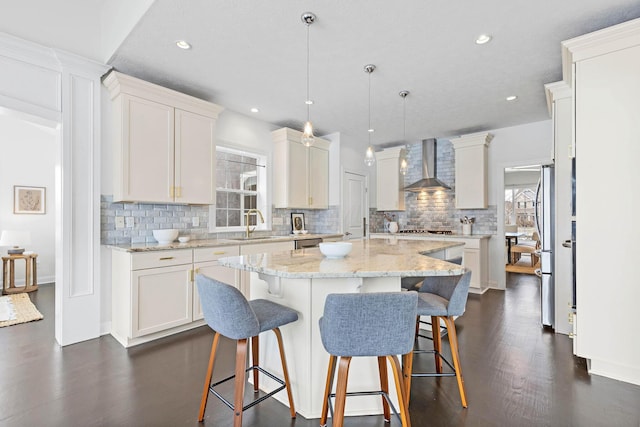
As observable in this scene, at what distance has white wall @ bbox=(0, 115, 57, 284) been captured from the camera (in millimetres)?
5059

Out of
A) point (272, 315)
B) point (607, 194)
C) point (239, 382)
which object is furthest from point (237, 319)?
point (607, 194)

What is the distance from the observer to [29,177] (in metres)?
5.27

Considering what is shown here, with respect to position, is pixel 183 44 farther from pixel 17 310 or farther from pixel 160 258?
pixel 17 310

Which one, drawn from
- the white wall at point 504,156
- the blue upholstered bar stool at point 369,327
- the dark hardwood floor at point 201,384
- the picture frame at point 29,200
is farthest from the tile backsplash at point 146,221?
the white wall at point 504,156

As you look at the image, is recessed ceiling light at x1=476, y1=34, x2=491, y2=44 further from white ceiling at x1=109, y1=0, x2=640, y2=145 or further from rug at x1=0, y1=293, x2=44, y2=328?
rug at x1=0, y1=293, x2=44, y2=328

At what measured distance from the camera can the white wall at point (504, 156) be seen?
4.78 meters

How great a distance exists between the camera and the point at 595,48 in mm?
2273

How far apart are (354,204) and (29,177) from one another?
5.74 metres

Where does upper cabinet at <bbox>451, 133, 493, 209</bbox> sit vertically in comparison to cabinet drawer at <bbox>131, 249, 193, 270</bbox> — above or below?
above

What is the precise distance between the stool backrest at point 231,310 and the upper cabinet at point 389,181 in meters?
4.97

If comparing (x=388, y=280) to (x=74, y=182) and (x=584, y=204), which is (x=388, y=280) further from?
(x=74, y=182)

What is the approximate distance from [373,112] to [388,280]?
3.17 metres

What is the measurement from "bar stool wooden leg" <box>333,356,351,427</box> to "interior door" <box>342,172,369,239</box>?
4141 mm

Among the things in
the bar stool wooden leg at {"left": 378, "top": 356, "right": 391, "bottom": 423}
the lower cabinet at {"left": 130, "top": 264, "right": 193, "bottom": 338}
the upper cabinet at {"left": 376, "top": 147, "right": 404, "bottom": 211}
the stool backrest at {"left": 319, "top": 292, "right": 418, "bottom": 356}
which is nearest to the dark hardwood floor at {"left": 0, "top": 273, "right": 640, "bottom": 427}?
the bar stool wooden leg at {"left": 378, "top": 356, "right": 391, "bottom": 423}
